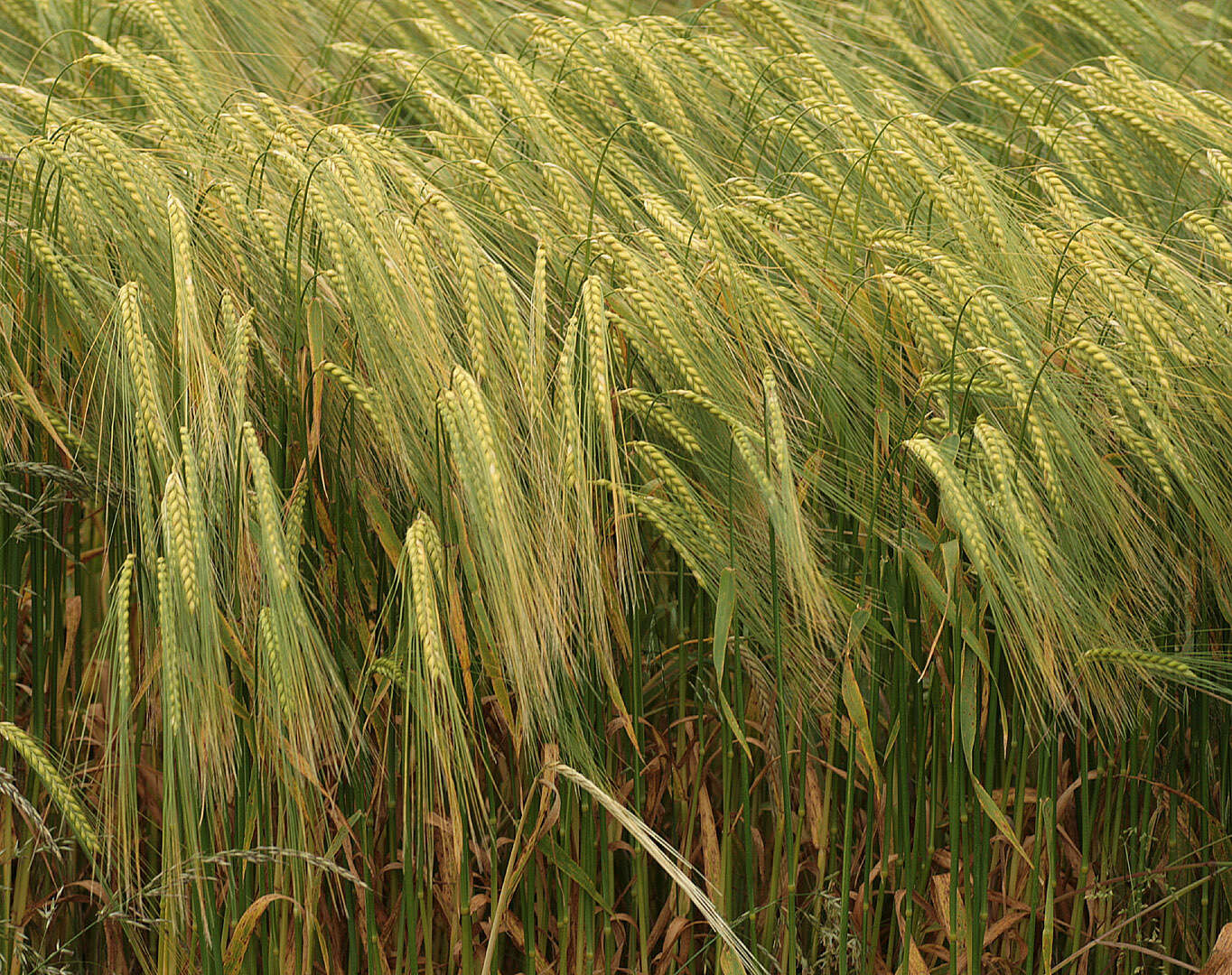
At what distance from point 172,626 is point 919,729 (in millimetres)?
735

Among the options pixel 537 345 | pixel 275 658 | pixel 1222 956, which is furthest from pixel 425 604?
pixel 1222 956

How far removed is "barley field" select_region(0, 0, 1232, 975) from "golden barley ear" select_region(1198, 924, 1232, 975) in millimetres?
31

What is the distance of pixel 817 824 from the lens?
132cm

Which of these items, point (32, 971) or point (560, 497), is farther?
point (32, 971)

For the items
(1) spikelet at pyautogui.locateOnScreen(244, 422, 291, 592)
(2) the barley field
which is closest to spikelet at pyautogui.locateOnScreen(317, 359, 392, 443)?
(2) the barley field

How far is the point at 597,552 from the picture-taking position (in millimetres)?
1178

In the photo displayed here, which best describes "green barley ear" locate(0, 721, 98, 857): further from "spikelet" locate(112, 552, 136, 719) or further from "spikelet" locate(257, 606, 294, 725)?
"spikelet" locate(257, 606, 294, 725)

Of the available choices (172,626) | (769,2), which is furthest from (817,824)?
(769,2)

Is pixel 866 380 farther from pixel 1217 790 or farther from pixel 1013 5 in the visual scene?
pixel 1013 5

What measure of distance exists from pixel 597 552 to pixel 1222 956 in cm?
77

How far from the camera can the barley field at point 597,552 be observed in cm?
114

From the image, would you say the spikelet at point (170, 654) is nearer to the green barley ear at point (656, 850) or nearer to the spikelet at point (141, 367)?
the spikelet at point (141, 367)

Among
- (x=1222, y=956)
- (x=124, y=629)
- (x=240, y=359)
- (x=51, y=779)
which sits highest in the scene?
(x=240, y=359)

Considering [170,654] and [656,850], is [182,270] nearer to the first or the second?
[170,654]
